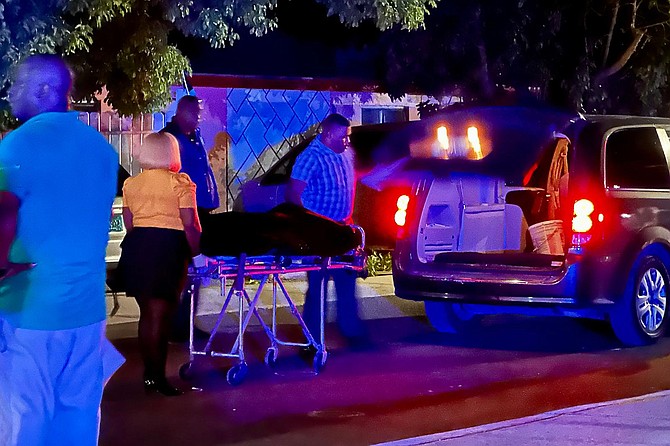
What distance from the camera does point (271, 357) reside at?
8.52m

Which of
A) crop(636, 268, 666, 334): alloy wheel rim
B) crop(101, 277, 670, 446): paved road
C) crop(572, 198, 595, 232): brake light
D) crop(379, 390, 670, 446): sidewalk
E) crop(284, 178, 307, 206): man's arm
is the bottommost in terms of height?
crop(101, 277, 670, 446): paved road

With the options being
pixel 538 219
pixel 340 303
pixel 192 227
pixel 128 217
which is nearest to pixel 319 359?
pixel 340 303

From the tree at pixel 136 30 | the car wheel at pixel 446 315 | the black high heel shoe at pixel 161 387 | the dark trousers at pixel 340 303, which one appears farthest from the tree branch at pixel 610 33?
the black high heel shoe at pixel 161 387

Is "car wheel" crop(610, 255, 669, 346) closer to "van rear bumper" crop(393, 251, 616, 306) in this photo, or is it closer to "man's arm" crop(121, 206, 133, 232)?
"van rear bumper" crop(393, 251, 616, 306)

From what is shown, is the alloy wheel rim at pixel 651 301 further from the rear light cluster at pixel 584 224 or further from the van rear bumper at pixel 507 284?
the rear light cluster at pixel 584 224

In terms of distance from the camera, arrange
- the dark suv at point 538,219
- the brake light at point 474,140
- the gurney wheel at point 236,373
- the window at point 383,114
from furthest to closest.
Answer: the window at point 383,114, the brake light at point 474,140, the dark suv at point 538,219, the gurney wheel at point 236,373

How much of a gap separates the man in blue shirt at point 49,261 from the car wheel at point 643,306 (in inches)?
226

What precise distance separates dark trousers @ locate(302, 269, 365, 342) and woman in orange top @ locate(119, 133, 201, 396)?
4.20 ft

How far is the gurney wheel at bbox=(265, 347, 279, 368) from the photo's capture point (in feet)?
27.8

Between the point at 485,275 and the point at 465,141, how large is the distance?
1293 mm

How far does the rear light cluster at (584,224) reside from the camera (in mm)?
8844

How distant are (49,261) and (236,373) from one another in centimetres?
398

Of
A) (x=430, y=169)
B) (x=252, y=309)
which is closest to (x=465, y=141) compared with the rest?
(x=430, y=169)

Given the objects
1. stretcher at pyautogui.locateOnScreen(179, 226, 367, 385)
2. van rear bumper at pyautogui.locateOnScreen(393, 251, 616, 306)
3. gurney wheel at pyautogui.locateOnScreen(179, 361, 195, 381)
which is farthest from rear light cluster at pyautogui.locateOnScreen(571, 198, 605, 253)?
gurney wheel at pyautogui.locateOnScreen(179, 361, 195, 381)
